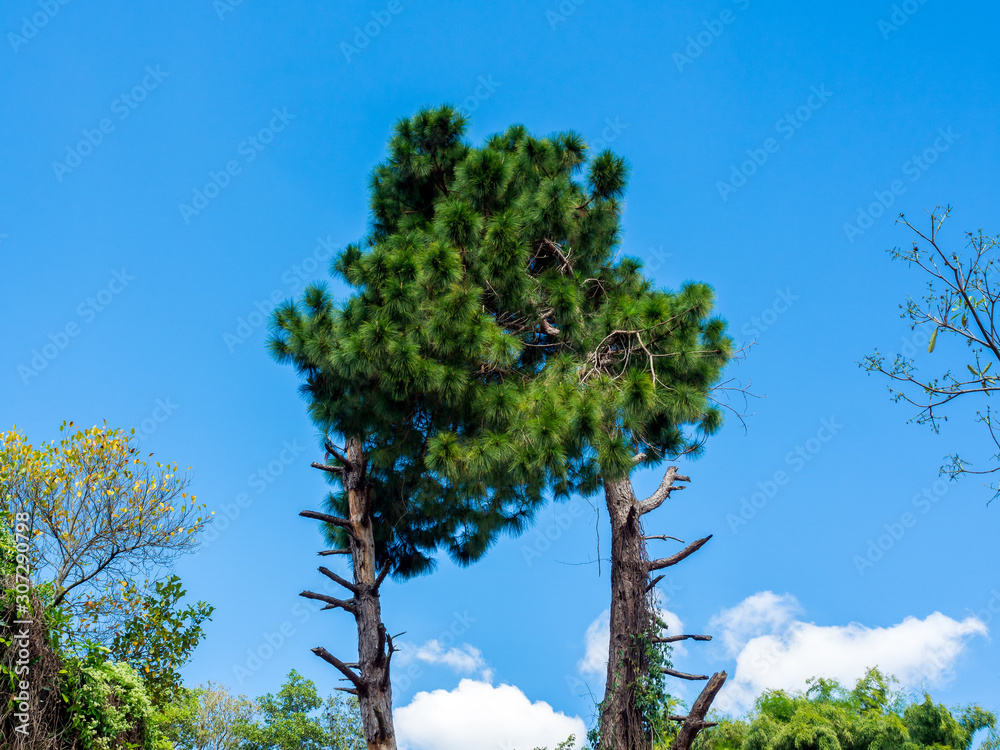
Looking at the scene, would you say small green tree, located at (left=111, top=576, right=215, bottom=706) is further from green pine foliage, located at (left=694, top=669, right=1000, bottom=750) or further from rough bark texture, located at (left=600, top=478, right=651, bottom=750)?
green pine foliage, located at (left=694, top=669, right=1000, bottom=750)

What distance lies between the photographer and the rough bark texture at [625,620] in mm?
7348

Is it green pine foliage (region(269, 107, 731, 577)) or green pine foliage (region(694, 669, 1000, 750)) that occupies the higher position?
green pine foliage (region(269, 107, 731, 577))

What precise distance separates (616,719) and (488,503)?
3.31m

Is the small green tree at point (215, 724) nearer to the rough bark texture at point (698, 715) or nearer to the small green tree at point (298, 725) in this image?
the small green tree at point (298, 725)

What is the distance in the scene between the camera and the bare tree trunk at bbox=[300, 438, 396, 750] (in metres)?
7.72

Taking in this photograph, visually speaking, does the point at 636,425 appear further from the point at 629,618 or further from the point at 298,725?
the point at 298,725

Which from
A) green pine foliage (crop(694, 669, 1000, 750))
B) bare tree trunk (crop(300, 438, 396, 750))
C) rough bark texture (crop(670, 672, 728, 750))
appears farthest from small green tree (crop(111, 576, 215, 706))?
green pine foliage (crop(694, 669, 1000, 750))

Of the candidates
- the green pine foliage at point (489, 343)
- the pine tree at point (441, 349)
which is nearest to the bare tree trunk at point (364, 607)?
the pine tree at point (441, 349)

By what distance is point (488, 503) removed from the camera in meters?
9.74

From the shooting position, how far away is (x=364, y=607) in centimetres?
836

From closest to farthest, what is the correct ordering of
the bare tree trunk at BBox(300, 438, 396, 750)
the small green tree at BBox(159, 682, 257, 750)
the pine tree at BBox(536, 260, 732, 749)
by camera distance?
the pine tree at BBox(536, 260, 732, 749)
the bare tree trunk at BBox(300, 438, 396, 750)
the small green tree at BBox(159, 682, 257, 750)

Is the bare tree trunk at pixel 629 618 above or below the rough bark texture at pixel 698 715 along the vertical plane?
above

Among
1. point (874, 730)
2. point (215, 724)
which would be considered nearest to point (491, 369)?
point (874, 730)

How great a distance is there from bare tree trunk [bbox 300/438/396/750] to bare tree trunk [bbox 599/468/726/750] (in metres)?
2.47
